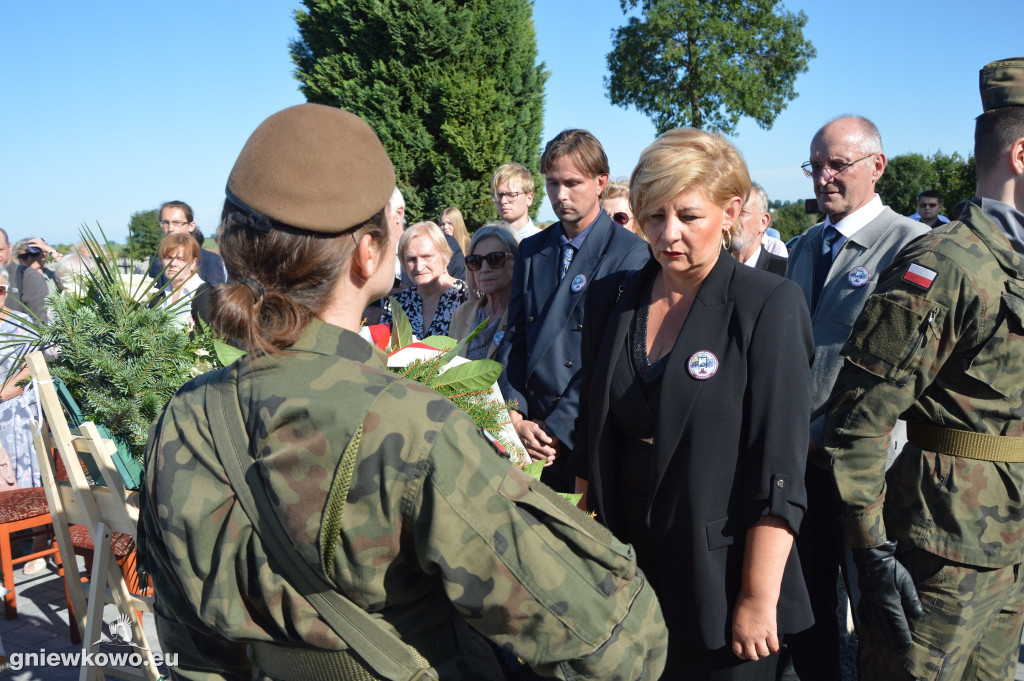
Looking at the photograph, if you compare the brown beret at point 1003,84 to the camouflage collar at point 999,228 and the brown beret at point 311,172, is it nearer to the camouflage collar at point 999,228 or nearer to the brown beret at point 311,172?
the camouflage collar at point 999,228

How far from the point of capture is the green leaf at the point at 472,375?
1.74 metres

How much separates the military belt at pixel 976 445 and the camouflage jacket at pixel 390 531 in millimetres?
1336

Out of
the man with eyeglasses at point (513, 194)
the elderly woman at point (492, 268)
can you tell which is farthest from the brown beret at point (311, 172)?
the man with eyeglasses at point (513, 194)

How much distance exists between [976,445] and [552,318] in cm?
174

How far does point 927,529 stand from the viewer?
2029mm

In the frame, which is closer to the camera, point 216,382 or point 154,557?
point 216,382

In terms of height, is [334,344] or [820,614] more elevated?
[334,344]

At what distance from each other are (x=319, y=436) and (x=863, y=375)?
1.62 m

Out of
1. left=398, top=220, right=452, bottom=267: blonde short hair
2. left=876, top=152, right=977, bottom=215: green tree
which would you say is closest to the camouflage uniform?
left=398, top=220, right=452, bottom=267: blonde short hair

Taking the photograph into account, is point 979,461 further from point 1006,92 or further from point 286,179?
point 286,179

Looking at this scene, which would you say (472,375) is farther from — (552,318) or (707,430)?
(552,318)

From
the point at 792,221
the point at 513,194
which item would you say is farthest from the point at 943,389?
the point at 792,221

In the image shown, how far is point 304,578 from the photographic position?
1.10m

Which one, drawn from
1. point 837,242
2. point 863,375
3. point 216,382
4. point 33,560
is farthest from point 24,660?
point 837,242
